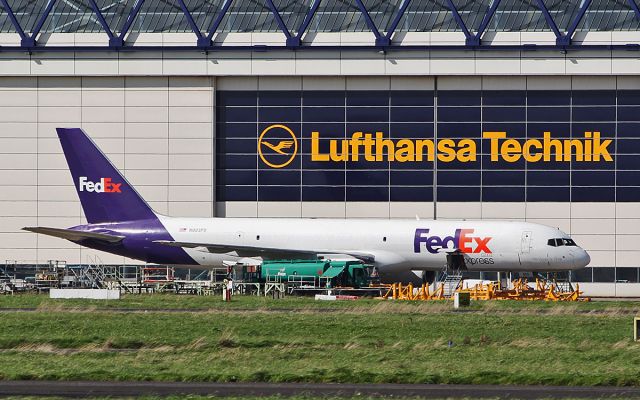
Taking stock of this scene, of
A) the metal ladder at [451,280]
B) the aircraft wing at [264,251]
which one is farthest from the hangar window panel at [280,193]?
the metal ladder at [451,280]

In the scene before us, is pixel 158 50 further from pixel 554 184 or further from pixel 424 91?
pixel 554 184

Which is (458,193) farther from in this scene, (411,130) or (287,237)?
(287,237)

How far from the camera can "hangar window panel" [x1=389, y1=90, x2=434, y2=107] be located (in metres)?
86.9

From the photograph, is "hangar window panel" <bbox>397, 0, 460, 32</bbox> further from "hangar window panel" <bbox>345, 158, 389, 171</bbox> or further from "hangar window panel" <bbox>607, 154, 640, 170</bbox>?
"hangar window panel" <bbox>607, 154, 640, 170</bbox>

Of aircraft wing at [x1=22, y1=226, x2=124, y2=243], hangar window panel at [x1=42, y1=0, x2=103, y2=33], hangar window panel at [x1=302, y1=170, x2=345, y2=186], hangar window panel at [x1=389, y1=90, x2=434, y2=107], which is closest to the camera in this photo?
aircraft wing at [x1=22, y1=226, x2=124, y2=243]

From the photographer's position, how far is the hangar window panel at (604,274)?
85312mm

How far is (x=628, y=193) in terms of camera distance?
85.5 metres

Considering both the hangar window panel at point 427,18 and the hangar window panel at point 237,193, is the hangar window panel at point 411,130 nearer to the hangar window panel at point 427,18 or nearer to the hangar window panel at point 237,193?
the hangar window panel at point 427,18

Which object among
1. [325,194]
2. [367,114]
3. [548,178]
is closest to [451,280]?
[548,178]

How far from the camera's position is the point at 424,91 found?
86875mm

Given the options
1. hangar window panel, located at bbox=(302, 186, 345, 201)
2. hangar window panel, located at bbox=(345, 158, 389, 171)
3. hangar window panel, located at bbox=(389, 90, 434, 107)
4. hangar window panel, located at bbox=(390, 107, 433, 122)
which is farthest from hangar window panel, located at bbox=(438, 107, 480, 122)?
hangar window panel, located at bbox=(302, 186, 345, 201)

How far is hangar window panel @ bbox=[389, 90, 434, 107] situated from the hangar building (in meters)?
0.14

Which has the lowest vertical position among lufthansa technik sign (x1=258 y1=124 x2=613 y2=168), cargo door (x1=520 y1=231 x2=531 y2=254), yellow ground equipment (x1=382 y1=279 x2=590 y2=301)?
yellow ground equipment (x1=382 y1=279 x2=590 y2=301)

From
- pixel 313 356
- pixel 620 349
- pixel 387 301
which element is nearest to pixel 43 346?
pixel 313 356
